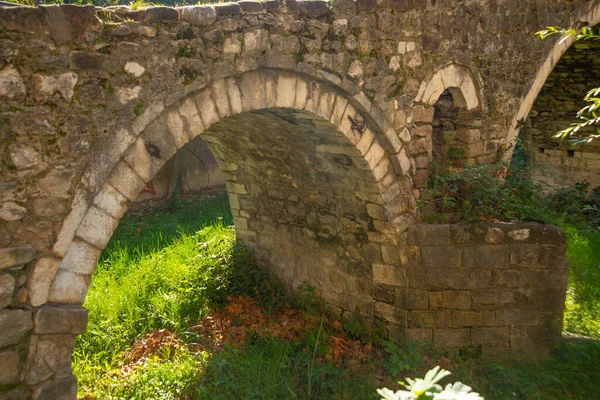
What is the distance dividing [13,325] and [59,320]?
0.78ft

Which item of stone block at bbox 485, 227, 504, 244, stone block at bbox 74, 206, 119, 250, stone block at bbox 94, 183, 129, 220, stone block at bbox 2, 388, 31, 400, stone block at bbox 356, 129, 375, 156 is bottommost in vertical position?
stone block at bbox 2, 388, 31, 400

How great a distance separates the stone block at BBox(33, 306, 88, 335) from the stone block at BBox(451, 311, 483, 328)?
3506 mm

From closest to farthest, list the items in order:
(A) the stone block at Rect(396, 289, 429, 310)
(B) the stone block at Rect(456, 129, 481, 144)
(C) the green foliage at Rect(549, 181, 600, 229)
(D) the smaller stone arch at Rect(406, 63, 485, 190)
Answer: (D) the smaller stone arch at Rect(406, 63, 485, 190)
(A) the stone block at Rect(396, 289, 429, 310)
(B) the stone block at Rect(456, 129, 481, 144)
(C) the green foliage at Rect(549, 181, 600, 229)

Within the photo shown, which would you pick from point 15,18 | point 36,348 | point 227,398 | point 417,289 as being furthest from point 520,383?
point 15,18

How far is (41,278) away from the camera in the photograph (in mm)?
3102

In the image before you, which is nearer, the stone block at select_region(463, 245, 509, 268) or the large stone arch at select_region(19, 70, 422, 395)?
the large stone arch at select_region(19, 70, 422, 395)

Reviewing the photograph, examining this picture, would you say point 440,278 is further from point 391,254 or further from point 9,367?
point 9,367

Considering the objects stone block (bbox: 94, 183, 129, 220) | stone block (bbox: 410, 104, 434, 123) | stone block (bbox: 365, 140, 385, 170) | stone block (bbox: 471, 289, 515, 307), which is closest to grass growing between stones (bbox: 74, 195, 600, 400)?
stone block (bbox: 471, 289, 515, 307)

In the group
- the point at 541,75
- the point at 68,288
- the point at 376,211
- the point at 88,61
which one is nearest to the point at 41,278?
the point at 68,288

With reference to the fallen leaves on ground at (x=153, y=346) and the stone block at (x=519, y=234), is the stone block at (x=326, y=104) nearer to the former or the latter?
the stone block at (x=519, y=234)

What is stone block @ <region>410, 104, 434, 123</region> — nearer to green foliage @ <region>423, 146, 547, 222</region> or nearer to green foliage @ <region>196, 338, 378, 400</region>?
green foliage @ <region>423, 146, 547, 222</region>

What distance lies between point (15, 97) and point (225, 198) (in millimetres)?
8570

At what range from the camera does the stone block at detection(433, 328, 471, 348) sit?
5371 mm

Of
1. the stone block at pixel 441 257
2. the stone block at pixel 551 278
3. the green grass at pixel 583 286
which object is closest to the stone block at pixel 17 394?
the stone block at pixel 441 257
